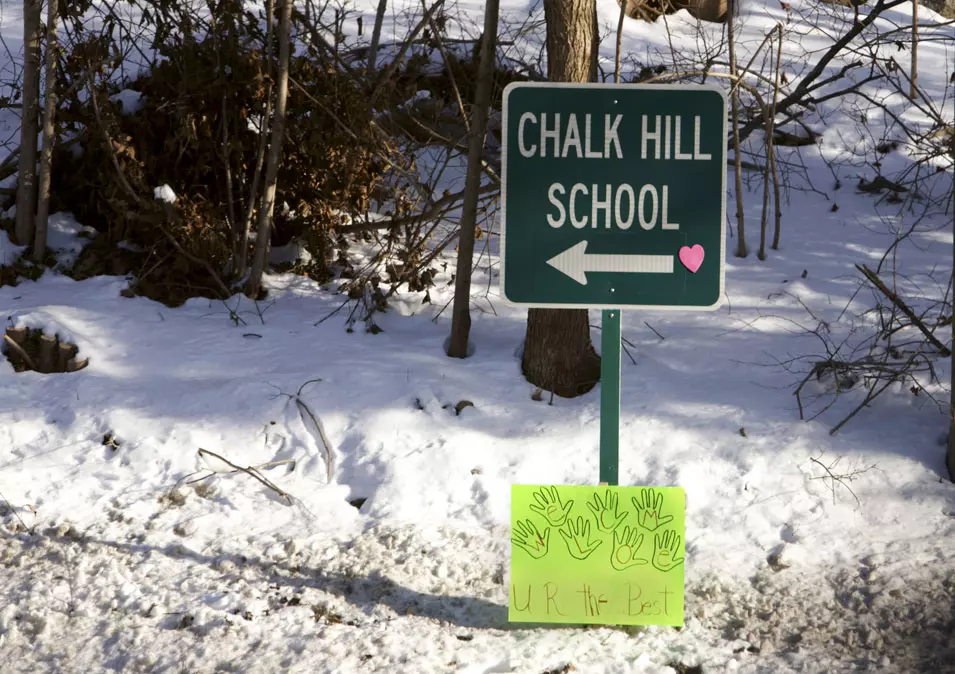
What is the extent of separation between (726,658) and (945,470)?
171cm

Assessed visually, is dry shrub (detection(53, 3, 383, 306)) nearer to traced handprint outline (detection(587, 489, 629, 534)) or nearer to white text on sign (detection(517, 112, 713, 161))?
white text on sign (detection(517, 112, 713, 161))

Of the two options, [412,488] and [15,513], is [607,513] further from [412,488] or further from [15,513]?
[15,513]

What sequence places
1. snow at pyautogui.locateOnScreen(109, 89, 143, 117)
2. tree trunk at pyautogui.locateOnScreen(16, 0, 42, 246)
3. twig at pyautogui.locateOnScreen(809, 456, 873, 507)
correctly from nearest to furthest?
twig at pyautogui.locateOnScreen(809, 456, 873, 507) → tree trunk at pyautogui.locateOnScreen(16, 0, 42, 246) → snow at pyautogui.locateOnScreen(109, 89, 143, 117)

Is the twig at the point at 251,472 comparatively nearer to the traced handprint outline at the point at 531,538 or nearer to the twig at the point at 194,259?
the traced handprint outline at the point at 531,538

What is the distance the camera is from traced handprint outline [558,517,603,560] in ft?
11.0

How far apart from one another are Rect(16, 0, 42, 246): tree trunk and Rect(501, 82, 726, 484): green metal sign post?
4235mm

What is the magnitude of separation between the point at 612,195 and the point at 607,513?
1.08 metres

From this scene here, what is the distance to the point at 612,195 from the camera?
3.02m

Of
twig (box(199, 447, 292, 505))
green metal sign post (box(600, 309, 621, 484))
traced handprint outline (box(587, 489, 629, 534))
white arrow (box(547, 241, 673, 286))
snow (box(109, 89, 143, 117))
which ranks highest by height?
snow (box(109, 89, 143, 117))

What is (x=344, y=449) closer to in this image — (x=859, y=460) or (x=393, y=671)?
Answer: (x=393, y=671)

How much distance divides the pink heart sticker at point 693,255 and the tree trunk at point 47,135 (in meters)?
4.52

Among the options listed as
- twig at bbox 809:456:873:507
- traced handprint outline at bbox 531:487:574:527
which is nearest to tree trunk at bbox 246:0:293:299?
traced handprint outline at bbox 531:487:574:527

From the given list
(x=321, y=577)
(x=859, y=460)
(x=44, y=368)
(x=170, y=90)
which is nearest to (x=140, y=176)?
(x=170, y=90)

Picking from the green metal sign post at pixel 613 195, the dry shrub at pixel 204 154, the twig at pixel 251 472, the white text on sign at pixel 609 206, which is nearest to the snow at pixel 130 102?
the dry shrub at pixel 204 154
